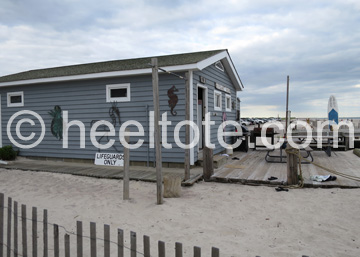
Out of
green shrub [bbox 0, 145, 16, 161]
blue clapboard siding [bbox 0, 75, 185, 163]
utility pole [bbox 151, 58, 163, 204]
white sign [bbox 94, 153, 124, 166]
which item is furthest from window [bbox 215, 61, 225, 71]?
green shrub [bbox 0, 145, 16, 161]

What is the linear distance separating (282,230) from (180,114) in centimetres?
472

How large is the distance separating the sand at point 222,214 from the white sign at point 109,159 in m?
1.73

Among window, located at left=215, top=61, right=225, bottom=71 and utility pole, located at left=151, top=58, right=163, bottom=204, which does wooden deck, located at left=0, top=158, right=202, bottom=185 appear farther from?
window, located at left=215, top=61, right=225, bottom=71

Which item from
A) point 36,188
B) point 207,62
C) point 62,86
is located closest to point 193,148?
point 207,62

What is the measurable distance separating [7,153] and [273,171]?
9147 millimetres

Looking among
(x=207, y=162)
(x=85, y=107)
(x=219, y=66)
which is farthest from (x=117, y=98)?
(x=219, y=66)

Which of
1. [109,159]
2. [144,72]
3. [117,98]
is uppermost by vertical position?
[144,72]

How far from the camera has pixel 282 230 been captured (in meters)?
4.07

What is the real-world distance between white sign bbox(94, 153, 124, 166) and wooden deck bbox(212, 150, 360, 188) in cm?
307

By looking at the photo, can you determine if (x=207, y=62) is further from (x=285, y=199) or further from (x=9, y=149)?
(x=9, y=149)

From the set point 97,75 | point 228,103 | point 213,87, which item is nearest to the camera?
point 97,75

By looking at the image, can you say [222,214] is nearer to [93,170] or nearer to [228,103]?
[93,170]

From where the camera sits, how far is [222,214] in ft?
15.6

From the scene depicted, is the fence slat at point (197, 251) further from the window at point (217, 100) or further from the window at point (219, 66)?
the window at point (219, 66)
